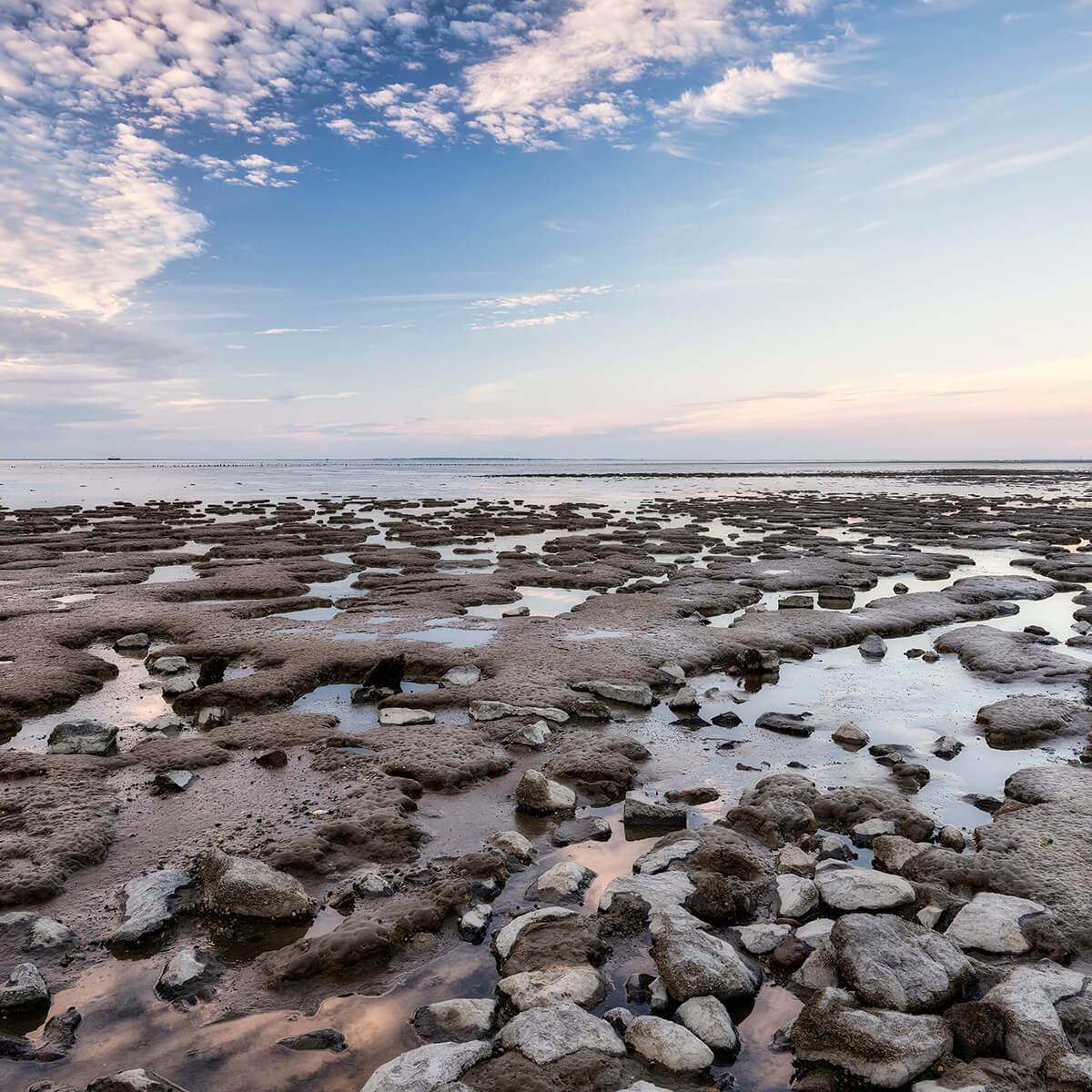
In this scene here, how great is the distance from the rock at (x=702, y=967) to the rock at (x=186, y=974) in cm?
299

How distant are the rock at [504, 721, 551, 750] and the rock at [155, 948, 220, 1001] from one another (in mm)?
4494

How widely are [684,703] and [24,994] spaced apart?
7798 mm

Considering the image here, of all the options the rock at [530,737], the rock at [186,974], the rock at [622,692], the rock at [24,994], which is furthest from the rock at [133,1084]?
the rock at [622,692]

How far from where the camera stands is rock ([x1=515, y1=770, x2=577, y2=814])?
710 centimetres

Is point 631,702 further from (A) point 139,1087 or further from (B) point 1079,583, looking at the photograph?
(B) point 1079,583

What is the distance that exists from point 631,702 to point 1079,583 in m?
18.0

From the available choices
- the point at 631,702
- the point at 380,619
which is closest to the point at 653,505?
the point at 380,619

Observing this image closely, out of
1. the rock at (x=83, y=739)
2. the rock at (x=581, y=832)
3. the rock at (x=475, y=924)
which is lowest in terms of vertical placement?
the rock at (x=581, y=832)

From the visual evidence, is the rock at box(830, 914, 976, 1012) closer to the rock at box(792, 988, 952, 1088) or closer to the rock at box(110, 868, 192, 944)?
the rock at box(792, 988, 952, 1088)

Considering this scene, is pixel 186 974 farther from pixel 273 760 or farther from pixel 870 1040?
pixel 870 1040

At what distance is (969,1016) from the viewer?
4.05 m

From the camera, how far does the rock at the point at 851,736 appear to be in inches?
350

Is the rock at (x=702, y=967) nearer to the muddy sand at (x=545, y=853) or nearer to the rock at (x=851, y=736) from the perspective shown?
the muddy sand at (x=545, y=853)

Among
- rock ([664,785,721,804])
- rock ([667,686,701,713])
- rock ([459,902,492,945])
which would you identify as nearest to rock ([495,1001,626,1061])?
rock ([459,902,492,945])
